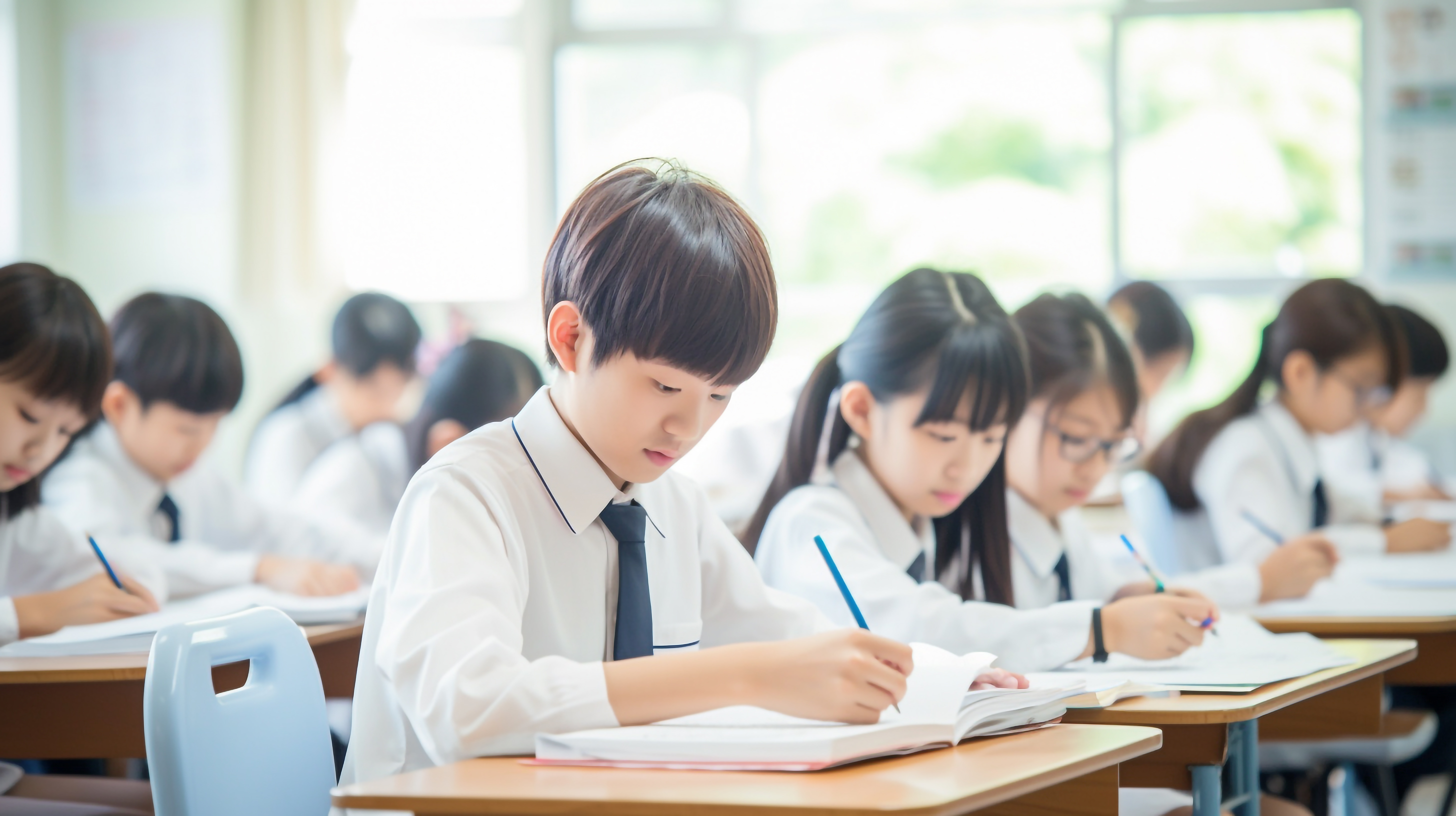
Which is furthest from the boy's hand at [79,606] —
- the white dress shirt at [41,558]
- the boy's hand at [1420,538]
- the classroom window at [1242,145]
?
the classroom window at [1242,145]

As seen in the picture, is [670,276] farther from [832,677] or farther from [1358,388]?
[1358,388]

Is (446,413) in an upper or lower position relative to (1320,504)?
upper

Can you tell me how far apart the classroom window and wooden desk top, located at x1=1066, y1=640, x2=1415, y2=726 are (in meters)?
3.66

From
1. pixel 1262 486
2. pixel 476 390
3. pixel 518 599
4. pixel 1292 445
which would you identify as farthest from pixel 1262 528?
pixel 518 599

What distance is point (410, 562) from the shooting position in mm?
1038

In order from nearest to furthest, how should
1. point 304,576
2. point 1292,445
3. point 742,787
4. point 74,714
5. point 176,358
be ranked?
point 742,787, point 74,714, point 304,576, point 176,358, point 1292,445

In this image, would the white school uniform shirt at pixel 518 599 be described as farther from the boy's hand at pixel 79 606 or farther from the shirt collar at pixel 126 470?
the shirt collar at pixel 126 470

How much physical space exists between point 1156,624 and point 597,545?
64 centimetres

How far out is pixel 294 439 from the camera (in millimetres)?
3709

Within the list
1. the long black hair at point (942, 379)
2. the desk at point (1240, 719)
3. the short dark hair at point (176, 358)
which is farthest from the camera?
the short dark hair at point (176, 358)

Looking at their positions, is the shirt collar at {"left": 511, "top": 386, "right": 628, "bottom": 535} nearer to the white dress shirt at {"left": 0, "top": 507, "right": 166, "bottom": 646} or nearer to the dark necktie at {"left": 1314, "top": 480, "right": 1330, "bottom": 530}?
the white dress shirt at {"left": 0, "top": 507, "right": 166, "bottom": 646}

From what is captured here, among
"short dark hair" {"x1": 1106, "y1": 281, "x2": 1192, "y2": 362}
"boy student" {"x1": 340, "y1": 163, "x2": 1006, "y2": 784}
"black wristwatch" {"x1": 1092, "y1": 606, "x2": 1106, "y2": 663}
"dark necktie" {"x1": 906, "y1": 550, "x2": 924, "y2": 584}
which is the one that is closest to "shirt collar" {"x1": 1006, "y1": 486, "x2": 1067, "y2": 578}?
"dark necktie" {"x1": 906, "y1": 550, "x2": 924, "y2": 584}

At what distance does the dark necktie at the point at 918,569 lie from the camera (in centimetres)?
179

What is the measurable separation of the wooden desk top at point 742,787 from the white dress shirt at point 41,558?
1360mm
